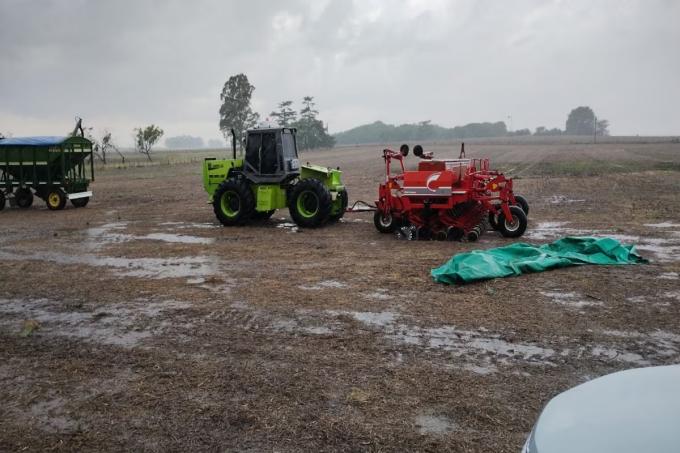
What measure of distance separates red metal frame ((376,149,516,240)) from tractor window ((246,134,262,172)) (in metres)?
3.64

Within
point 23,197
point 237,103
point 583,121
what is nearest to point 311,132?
point 237,103

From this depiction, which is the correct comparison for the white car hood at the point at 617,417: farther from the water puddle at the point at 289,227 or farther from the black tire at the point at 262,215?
the black tire at the point at 262,215

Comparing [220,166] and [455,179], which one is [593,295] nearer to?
[455,179]

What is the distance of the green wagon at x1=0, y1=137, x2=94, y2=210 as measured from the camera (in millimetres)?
18328

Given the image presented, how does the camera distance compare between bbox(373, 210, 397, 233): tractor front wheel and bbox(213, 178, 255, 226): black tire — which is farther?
bbox(213, 178, 255, 226): black tire

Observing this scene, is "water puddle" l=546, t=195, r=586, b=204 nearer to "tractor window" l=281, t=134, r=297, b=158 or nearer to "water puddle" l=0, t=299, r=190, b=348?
"tractor window" l=281, t=134, r=297, b=158

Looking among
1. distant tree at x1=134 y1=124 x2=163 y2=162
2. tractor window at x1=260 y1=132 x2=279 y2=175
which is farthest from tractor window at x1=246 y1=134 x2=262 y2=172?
distant tree at x1=134 y1=124 x2=163 y2=162

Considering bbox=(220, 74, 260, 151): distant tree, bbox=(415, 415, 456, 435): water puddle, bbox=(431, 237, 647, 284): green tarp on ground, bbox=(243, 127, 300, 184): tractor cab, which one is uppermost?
bbox=(220, 74, 260, 151): distant tree

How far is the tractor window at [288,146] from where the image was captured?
13.5 m

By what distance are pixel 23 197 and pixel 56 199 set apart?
1.89 metres

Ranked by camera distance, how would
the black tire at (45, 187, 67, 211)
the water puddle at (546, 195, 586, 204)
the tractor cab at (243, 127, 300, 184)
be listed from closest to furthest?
the tractor cab at (243, 127, 300, 184) < the water puddle at (546, 195, 586, 204) < the black tire at (45, 187, 67, 211)

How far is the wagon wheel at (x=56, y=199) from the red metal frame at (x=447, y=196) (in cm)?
1207

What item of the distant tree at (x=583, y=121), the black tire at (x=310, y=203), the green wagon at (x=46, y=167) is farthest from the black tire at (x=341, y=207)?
the distant tree at (x=583, y=121)

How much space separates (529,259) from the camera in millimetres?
8477
